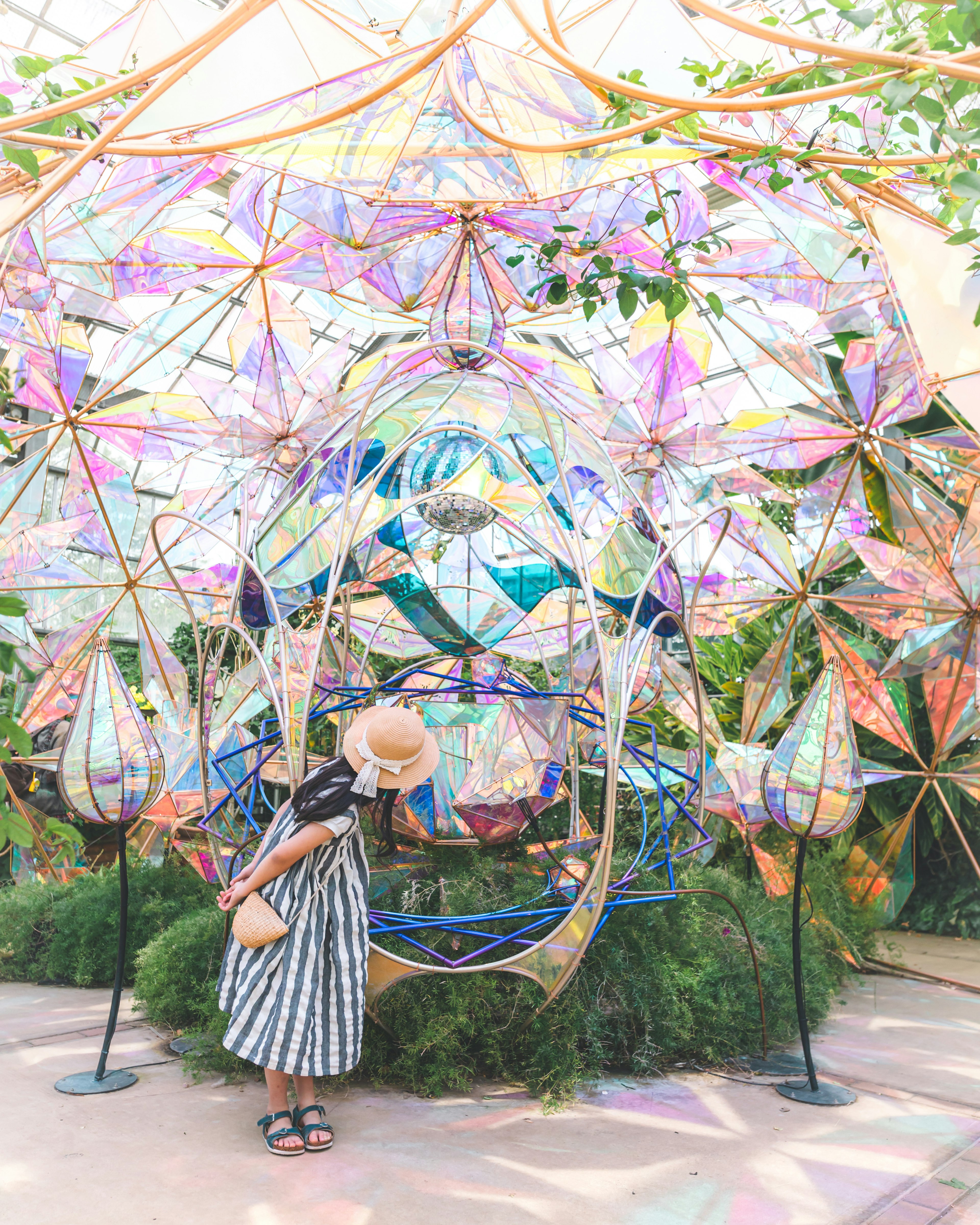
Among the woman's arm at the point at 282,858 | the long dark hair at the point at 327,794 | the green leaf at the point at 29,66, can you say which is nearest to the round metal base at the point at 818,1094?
the long dark hair at the point at 327,794

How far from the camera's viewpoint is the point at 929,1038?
4.94 meters

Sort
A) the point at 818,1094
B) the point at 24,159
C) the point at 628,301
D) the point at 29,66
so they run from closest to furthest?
1. the point at 24,159
2. the point at 29,66
3. the point at 628,301
4. the point at 818,1094

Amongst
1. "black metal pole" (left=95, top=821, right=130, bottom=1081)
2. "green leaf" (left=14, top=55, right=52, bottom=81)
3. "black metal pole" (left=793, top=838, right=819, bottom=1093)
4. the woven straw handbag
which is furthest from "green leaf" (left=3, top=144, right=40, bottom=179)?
"black metal pole" (left=793, top=838, right=819, bottom=1093)

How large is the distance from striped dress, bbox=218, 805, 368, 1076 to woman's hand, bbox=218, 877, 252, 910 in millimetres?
75

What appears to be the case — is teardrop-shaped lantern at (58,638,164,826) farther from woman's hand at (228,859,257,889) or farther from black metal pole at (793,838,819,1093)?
black metal pole at (793,838,819,1093)

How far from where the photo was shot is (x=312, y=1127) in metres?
3.15

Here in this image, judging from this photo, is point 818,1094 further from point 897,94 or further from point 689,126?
point 689,126

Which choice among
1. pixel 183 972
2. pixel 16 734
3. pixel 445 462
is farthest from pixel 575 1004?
pixel 16 734

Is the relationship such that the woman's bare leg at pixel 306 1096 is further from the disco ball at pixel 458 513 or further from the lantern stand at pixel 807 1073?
the disco ball at pixel 458 513

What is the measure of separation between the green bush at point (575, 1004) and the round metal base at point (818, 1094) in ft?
1.25

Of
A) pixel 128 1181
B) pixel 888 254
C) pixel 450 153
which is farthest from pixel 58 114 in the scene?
pixel 128 1181

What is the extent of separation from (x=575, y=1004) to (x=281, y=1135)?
1.32 metres

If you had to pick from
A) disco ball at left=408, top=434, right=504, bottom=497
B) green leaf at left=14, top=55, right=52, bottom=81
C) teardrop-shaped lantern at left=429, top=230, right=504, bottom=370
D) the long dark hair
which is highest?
teardrop-shaped lantern at left=429, top=230, right=504, bottom=370

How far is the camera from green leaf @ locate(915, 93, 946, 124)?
7.05 feet
